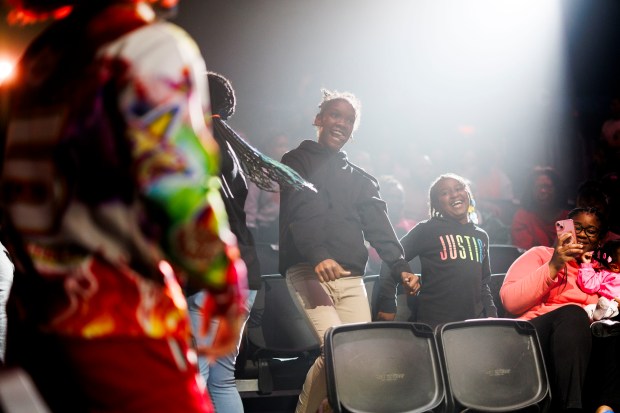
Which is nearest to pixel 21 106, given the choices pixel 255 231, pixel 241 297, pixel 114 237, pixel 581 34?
pixel 114 237

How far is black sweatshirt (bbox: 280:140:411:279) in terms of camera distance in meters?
3.95

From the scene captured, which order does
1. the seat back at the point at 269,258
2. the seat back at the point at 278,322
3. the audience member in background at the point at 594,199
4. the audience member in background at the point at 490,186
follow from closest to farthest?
the seat back at the point at 278,322, the seat back at the point at 269,258, the audience member in background at the point at 594,199, the audience member in background at the point at 490,186

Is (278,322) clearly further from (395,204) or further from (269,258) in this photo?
(395,204)

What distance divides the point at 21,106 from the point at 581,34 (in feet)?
28.5

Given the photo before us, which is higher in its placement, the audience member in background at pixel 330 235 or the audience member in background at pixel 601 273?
the audience member in background at pixel 330 235

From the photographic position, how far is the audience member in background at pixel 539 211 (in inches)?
244

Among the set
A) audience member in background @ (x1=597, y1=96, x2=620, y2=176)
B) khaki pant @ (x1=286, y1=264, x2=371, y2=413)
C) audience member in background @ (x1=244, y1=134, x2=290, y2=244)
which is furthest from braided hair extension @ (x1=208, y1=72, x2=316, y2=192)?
audience member in background @ (x1=597, y1=96, x2=620, y2=176)

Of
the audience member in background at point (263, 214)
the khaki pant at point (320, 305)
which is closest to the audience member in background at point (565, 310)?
the khaki pant at point (320, 305)

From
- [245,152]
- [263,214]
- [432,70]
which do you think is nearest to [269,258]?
[263,214]

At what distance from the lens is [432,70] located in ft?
28.5

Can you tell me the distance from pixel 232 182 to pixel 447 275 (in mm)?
1801

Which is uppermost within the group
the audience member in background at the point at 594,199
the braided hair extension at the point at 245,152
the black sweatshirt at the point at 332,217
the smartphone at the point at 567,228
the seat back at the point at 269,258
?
the braided hair extension at the point at 245,152

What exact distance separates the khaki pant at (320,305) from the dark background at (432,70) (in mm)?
3223

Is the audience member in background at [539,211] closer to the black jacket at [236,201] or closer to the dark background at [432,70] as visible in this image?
the dark background at [432,70]
